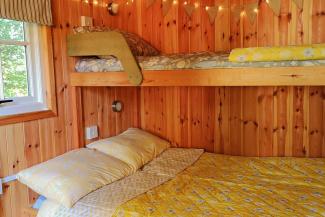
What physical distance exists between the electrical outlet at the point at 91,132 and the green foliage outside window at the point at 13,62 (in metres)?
0.55

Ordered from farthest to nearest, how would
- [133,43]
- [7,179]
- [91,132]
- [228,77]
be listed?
[91,132]
[133,43]
[7,179]
[228,77]

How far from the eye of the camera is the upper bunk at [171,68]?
5.03ft

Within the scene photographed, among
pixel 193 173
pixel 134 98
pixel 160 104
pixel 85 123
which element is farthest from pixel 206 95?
pixel 85 123

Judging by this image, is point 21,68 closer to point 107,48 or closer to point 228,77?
point 107,48

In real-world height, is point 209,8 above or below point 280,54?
above

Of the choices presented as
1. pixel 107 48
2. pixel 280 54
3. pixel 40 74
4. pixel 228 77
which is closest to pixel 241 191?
pixel 228 77

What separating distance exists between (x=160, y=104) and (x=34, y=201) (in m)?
1.38

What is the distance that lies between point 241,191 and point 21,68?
5.08 feet

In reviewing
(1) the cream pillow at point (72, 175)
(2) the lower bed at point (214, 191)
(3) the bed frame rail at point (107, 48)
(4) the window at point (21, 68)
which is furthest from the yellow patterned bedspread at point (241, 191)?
(4) the window at point (21, 68)

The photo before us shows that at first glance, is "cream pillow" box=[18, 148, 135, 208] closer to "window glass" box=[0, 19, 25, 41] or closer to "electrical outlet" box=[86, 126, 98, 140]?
"electrical outlet" box=[86, 126, 98, 140]

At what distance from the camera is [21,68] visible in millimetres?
1990

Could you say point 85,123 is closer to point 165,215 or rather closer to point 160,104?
point 160,104

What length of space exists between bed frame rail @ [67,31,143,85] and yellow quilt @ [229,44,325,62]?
0.60 metres

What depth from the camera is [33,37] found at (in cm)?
203
